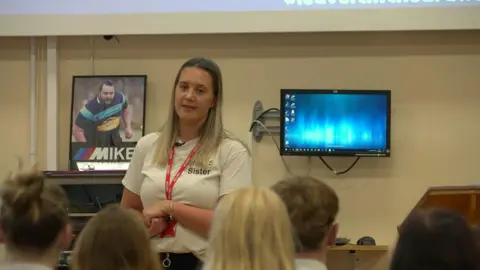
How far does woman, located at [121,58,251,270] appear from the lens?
2.05 metres

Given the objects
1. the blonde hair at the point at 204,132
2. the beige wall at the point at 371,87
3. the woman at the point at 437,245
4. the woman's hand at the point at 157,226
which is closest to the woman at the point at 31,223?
the woman's hand at the point at 157,226

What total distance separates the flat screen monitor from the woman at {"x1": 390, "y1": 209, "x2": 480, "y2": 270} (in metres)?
2.45

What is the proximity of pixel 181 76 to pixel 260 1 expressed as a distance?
1.71 m

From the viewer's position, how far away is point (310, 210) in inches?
66.3

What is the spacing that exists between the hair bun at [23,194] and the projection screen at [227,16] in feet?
7.51

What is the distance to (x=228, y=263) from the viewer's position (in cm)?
142

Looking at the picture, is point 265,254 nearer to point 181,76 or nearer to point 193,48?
point 181,76

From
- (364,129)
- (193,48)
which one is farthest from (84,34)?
(364,129)

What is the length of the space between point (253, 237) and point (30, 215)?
567 mm

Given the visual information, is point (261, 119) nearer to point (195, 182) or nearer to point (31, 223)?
point (195, 182)

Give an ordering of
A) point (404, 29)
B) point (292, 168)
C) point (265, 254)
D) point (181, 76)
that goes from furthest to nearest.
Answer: point (292, 168), point (404, 29), point (181, 76), point (265, 254)

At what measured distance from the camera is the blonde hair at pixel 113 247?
56.6 inches

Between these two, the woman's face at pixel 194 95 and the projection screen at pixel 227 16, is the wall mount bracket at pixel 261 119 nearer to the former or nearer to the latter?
the projection screen at pixel 227 16

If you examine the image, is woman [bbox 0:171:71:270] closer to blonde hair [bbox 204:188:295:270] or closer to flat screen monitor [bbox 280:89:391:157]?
blonde hair [bbox 204:188:295:270]
